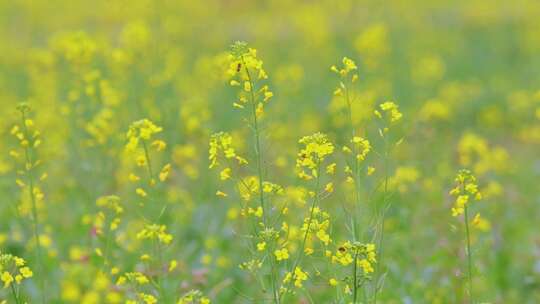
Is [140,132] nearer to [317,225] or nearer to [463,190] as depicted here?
[317,225]

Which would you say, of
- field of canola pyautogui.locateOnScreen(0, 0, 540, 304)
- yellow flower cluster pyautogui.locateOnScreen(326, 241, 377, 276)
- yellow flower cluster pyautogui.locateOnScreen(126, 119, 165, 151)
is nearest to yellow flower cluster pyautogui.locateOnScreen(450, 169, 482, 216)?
field of canola pyautogui.locateOnScreen(0, 0, 540, 304)

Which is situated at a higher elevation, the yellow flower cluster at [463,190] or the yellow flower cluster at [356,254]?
the yellow flower cluster at [463,190]

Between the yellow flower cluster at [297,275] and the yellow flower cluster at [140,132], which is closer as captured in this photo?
the yellow flower cluster at [297,275]

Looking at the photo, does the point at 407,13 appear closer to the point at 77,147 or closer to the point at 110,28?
the point at 110,28

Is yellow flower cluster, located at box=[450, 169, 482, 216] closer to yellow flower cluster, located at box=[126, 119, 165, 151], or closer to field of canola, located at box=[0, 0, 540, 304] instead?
field of canola, located at box=[0, 0, 540, 304]

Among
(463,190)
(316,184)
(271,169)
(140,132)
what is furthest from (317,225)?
(271,169)

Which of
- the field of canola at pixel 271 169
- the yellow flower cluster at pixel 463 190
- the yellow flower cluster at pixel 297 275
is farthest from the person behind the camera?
the field of canola at pixel 271 169

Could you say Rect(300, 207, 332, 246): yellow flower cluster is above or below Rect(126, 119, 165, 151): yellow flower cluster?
below

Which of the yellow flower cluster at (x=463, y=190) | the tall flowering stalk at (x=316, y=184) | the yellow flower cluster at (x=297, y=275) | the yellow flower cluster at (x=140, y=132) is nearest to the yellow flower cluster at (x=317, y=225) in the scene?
the tall flowering stalk at (x=316, y=184)

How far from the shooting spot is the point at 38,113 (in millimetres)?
7637

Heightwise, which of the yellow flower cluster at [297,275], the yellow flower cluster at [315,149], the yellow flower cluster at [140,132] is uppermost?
the yellow flower cluster at [140,132]

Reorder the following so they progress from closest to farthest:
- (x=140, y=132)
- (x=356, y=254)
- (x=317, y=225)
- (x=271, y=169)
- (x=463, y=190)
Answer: (x=356, y=254), (x=317, y=225), (x=463, y=190), (x=140, y=132), (x=271, y=169)

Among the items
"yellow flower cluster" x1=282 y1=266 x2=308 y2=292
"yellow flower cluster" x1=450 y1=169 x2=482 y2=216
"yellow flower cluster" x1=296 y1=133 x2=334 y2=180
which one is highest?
"yellow flower cluster" x1=296 y1=133 x2=334 y2=180

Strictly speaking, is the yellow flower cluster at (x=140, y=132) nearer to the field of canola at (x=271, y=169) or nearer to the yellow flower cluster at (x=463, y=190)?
the field of canola at (x=271, y=169)
